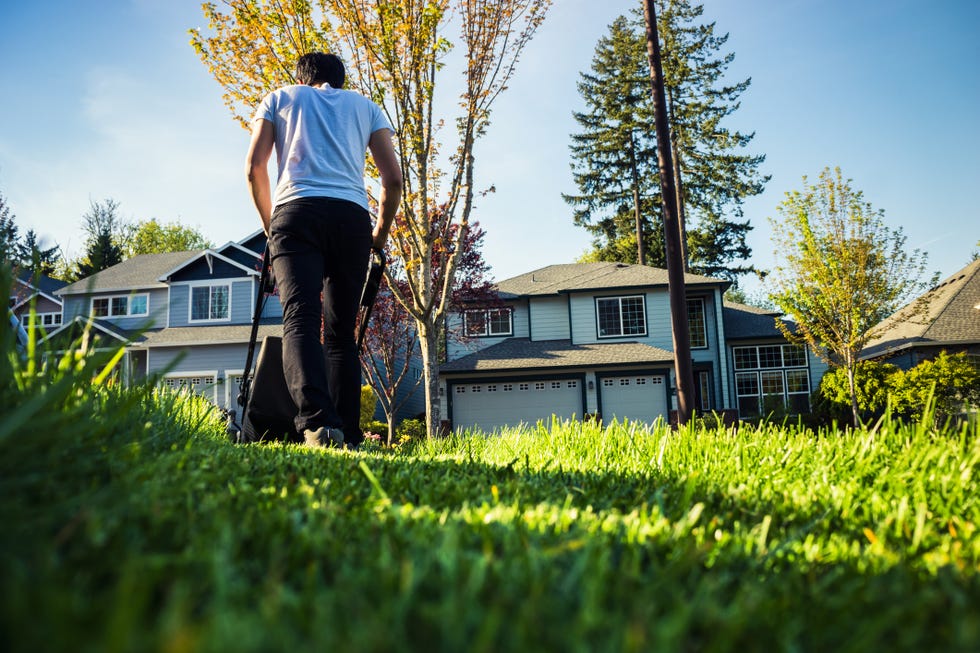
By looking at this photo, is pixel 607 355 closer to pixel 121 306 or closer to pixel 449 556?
pixel 121 306

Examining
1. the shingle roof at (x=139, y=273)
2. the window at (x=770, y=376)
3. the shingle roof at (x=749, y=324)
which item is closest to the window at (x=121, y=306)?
the shingle roof at (x=139, y=273)

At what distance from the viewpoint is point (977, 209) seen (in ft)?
95.4

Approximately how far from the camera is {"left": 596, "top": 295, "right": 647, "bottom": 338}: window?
23750 mm

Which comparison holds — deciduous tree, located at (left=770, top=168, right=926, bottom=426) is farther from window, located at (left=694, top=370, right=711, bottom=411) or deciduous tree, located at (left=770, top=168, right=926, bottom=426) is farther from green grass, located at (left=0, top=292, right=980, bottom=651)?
green grass, located at (left=0, top=292, right=980, bottom=651)

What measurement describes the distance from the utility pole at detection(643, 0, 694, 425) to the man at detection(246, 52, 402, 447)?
367 centimetres

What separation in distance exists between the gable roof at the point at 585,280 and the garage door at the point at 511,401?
3790mm

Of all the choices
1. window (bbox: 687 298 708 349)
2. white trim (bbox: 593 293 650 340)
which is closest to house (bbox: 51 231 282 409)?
white trim (bbox: 593 293 650 340)

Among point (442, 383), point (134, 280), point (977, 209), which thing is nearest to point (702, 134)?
point (977, 209)

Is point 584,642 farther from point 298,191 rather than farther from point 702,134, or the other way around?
point 702,134

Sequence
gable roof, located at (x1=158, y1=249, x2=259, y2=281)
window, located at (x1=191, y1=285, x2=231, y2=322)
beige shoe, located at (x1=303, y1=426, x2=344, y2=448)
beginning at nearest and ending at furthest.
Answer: beige shoe, located at (x1=303, y1=426, x2=344, y2=448)
gable roof, located at (x1=158, y1=249, x2=259, y2=281)
window, located at (x1=191, y1=285, x2=231, y2=322)

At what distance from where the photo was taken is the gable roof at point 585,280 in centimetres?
2353

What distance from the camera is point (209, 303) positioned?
23969 mm

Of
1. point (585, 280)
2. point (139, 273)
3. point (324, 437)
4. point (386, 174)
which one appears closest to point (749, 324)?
point (585, 280)

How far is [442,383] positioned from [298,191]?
62.9ft
